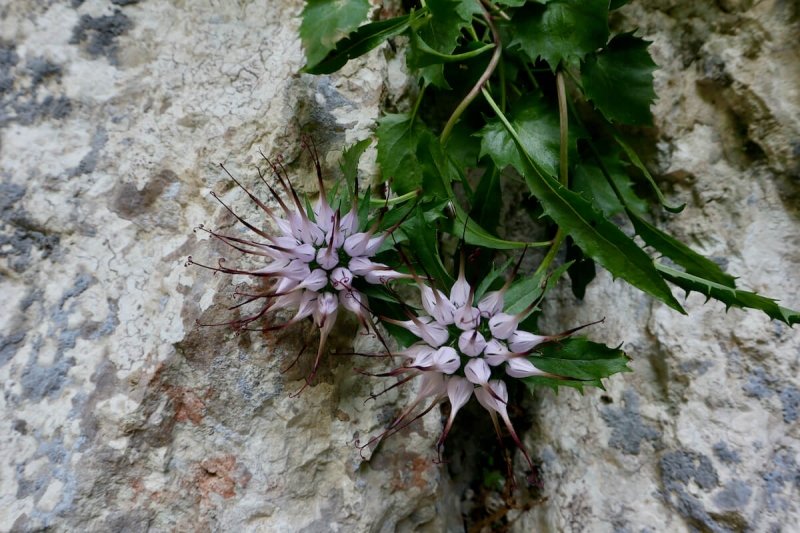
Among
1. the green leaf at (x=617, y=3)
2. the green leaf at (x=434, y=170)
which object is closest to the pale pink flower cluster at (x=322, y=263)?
the green leaf at (x=434, y=170)

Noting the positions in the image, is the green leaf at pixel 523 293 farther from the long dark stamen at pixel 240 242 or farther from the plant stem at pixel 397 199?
the long dark stamen at pixel 240 242

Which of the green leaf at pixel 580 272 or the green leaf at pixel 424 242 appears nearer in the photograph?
the green leaf at pixel 424 242

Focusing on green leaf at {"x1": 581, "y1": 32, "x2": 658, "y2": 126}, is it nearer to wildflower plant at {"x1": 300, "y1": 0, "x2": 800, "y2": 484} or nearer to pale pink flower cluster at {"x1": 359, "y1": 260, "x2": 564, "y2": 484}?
wildflower plant at {"x1": 300, "y1": 0, "x2": 800, "y2": 484}

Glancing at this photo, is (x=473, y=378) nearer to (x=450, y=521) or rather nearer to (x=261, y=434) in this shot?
(x=261, y=434)

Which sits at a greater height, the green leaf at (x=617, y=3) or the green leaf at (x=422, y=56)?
the green leaf at (x=422, y=56)

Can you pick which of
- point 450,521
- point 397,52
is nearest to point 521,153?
point 397,52

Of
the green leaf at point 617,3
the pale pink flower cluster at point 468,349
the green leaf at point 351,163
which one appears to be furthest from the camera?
the green leaf at point 617,3
